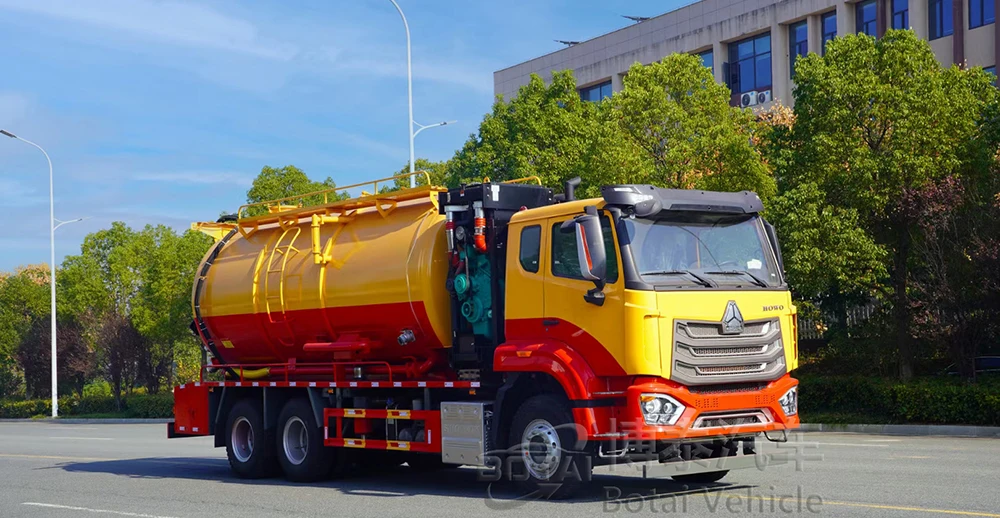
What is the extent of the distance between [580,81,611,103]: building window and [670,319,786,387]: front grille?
144ft

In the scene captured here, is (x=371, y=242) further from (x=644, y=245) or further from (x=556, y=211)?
(x=644, y=245)

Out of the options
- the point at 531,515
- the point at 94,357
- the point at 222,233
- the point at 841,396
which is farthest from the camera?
the point at 94,357

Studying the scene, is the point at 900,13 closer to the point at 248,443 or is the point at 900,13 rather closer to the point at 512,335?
the point at 248,443

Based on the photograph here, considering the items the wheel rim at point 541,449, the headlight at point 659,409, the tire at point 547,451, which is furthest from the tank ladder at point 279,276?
the headlight at point 659,409

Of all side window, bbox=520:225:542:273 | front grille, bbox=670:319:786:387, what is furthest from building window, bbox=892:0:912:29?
side window, bbox=520:225:542:273

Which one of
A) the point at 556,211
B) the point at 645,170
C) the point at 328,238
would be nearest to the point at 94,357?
the point at 645,170

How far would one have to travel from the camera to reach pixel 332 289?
14.3 metres

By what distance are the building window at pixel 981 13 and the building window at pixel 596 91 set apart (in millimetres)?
19229

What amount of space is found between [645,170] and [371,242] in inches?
496

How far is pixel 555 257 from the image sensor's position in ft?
37.4

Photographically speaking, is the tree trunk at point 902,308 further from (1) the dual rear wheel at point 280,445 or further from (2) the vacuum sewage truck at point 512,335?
(1) the dual rear wheel at point 280,445

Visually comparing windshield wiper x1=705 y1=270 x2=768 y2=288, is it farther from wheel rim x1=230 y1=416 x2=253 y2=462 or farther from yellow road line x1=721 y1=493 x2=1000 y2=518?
wheel rim x1=230 y1=416 x2=253 y2=462

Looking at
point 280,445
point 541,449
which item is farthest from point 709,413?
point 280,445

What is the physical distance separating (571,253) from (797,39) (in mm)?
37477
